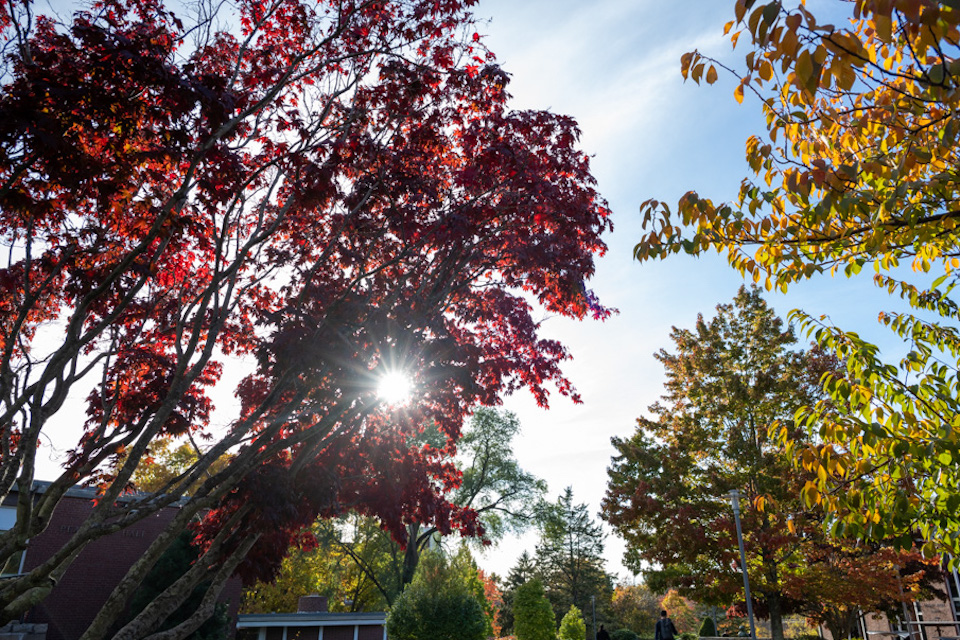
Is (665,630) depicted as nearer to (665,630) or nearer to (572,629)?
(665,630)

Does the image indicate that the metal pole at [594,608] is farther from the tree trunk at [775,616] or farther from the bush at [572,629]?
the tree trunk at [775,616]

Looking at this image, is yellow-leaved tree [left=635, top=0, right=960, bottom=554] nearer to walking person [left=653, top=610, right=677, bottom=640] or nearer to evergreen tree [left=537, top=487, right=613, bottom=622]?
walking person [left=653, top=610, right=677, bottom=640]

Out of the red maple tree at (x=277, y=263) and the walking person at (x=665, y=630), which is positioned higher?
the red maple tree at (x=277, y=263)

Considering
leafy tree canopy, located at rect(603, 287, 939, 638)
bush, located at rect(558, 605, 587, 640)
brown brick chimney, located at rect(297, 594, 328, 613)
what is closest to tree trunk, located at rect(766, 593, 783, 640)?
leafy tree canopy, located at rect(603, 287, 939, 638)

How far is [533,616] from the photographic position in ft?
100.0

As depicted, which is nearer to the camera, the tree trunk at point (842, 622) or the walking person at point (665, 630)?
the walking person at point (665, 630)

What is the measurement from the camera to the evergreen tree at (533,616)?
30.0 meters

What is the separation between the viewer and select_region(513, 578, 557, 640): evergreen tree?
30.0 meters

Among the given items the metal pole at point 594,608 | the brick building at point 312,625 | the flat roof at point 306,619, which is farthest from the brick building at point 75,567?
the metal pole at point 594,608

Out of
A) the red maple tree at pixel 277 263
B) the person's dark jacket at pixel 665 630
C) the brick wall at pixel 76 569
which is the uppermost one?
the red maple tree at pixel 277 263

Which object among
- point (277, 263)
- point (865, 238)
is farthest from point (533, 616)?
point (865, 238)

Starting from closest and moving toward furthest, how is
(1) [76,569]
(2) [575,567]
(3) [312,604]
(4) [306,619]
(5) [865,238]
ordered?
(5) [865,238] < (1) [76,569] < (4) [306,619] < (3) [312,604] < (2) [575,567]

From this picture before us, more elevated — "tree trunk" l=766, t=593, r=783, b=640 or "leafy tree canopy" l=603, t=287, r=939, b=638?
"leafy tree canopy" l=603, t=287, r=939, b=638

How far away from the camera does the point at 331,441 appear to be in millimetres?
8180
